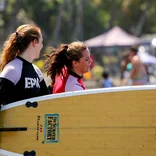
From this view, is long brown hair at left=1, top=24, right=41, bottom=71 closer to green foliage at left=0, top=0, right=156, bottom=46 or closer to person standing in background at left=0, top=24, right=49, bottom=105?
person standing in background at left=0, top=24, right=49, bottom=105

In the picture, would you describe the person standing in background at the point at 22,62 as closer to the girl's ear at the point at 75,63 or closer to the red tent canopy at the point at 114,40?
the girl's ear at the point at 75,63

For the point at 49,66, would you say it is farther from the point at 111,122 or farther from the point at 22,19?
the point at 22,19

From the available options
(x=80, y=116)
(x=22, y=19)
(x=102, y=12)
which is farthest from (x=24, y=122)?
(x=102, y=12)

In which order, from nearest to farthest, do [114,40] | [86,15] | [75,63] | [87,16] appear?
[75,63] → [114,40] → [86,15] → [87,16]

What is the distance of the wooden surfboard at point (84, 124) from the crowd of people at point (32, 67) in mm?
147

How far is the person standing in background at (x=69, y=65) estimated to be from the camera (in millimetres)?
5402

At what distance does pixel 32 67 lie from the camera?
16.7 feet

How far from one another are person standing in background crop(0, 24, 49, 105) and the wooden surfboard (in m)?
0.13

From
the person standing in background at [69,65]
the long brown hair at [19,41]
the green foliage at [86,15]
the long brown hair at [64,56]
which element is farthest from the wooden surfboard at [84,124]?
the green foliage at [86,15]

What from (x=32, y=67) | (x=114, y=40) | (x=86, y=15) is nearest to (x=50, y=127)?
(x=32, y=67)

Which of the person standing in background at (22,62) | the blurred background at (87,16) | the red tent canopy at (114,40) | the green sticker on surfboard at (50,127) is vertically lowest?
the green sticker on surfboard at (50,127)

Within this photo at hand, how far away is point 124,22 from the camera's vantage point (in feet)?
208

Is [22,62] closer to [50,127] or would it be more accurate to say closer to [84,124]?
[50,127]

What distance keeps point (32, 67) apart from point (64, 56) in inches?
18.9
